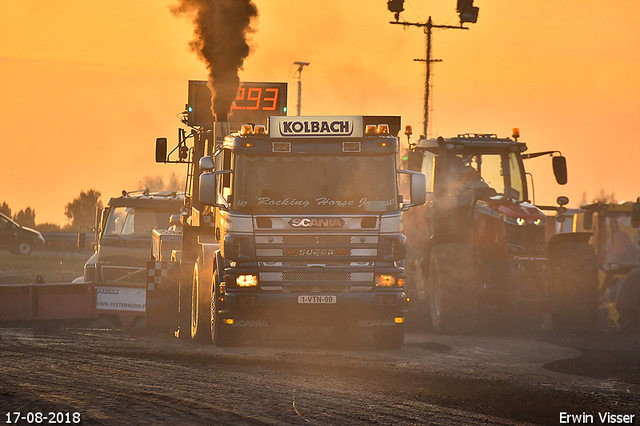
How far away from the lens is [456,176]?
17.1 meters

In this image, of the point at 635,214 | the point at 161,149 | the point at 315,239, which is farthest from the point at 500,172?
the point at 161,149

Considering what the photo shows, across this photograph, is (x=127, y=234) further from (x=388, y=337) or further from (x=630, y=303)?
(x=630, y=303)

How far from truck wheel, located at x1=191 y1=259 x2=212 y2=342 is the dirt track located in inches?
12.9

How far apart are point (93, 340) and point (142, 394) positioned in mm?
5710

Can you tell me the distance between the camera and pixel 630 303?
16.8 metres

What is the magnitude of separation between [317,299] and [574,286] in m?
5.33

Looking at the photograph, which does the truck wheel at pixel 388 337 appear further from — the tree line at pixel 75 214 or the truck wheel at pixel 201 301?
the tree line at pixel 75 214

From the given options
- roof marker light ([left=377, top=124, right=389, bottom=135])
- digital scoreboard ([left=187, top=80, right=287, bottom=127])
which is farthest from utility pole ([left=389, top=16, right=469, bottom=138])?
roof marker light ([left=377, top=124, right=389, bottom=135])

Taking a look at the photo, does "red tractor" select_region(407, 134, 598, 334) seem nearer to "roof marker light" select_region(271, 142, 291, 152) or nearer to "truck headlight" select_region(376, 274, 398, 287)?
"truck headlight" select_region(376, 274, 398, 287)

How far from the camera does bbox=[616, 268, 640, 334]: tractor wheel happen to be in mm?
16703

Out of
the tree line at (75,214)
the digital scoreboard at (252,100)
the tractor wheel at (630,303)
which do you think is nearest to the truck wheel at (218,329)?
the digital scoreboard at (252,100)

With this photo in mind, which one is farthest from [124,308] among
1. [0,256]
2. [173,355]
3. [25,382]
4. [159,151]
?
[0,256]

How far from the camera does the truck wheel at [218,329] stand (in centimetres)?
1291

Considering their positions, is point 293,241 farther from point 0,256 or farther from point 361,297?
point 0,256
